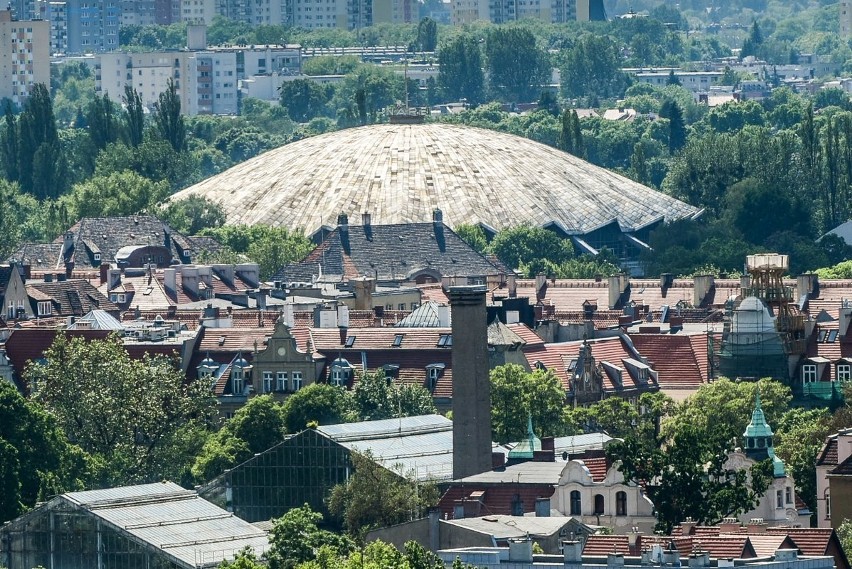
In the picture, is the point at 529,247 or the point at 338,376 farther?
the point at 529,247

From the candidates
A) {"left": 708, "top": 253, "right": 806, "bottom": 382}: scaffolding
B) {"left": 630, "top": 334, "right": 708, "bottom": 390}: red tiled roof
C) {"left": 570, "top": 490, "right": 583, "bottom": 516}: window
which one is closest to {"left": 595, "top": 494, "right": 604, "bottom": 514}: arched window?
{"left": 570, "top": 490, "right": 583, "bottom": 516}: window

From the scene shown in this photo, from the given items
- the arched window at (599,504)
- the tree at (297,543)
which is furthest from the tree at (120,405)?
the tree at (297,543)

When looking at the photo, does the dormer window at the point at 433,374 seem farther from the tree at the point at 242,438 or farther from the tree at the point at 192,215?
the tree at the point at 192,215

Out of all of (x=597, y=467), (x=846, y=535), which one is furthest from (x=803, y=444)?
(x=846, y=535)

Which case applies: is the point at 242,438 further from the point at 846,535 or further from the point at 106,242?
the point at 106,242

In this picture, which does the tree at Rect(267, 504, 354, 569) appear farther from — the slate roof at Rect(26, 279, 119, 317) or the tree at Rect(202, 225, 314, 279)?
the tree at Rect(202, 225, 314, 279)

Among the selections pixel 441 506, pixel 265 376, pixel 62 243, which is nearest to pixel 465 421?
pixel 441 506
